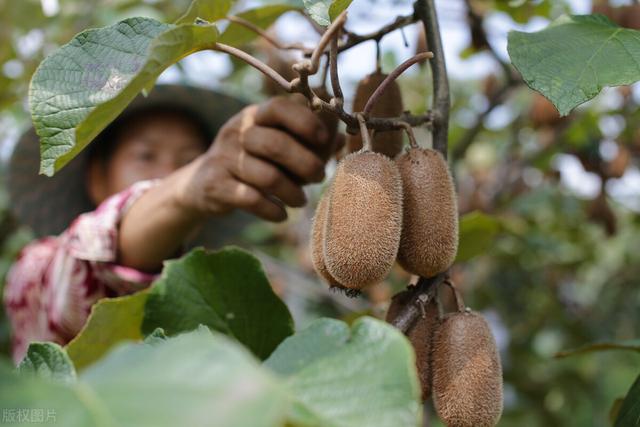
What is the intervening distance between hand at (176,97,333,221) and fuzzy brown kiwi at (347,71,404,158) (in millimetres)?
157

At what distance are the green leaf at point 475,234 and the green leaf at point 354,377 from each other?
0.74m

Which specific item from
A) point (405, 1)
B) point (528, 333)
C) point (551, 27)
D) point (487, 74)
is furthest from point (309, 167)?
point (528, 333)

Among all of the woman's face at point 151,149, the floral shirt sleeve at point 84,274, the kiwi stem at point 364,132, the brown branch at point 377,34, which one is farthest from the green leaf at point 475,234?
the woman's face at point 151,149

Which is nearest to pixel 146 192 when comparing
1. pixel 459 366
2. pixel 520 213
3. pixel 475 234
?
pixel 475 234

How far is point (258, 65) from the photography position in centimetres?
84

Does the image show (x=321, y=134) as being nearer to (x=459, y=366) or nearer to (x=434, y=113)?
(x=434, y=113)

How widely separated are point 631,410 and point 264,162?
2.13 ft

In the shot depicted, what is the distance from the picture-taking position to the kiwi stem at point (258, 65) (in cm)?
80

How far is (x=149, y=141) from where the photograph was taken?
1955mm

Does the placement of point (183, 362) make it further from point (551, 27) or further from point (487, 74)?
point (487, 74)

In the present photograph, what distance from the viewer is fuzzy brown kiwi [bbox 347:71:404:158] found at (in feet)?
3.25

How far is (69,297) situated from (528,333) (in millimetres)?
2323

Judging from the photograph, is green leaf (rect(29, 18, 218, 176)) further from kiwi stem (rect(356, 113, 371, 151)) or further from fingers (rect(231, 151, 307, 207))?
fingers (rect(231, 151, 307, 207))

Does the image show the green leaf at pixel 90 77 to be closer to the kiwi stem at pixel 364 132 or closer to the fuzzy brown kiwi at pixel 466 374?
the kiwi stem at pixel 364 132
